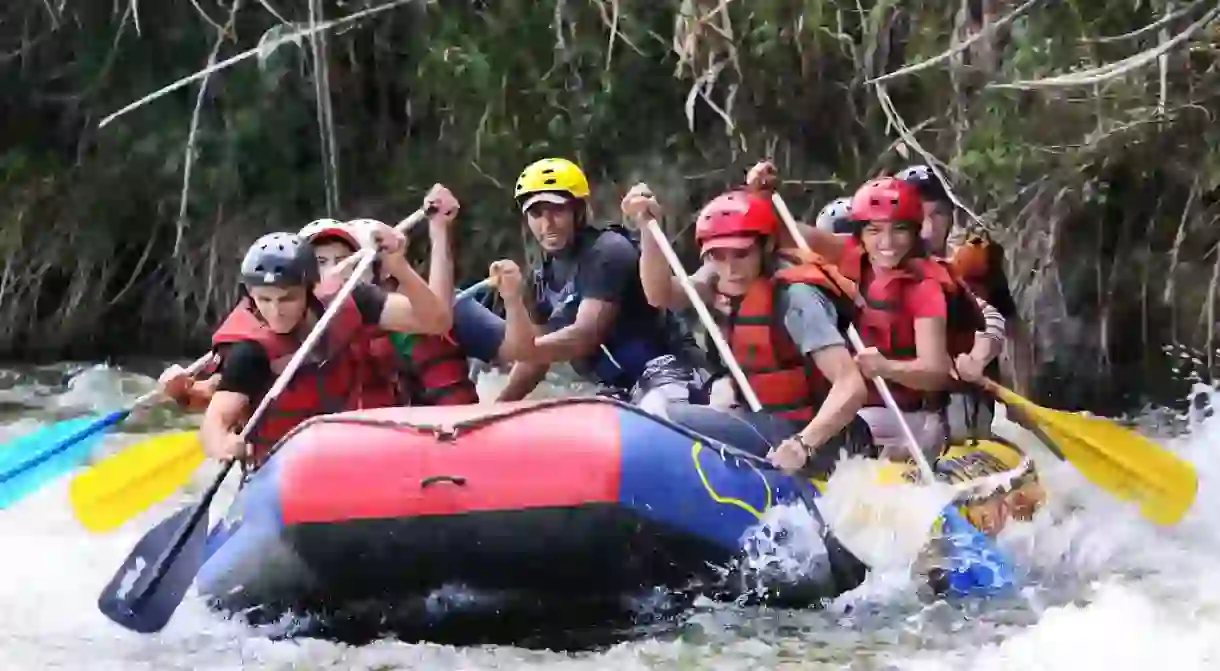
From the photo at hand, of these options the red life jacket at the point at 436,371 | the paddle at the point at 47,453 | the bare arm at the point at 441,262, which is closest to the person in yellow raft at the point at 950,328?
the bare arm at the point at 441,262

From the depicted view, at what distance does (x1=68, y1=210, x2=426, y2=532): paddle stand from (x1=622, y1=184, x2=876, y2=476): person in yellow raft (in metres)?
1.27

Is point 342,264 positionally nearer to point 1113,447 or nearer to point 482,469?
point 482,469

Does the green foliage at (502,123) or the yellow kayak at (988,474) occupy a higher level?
the green foliage at (502,123)

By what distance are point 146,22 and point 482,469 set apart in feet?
30.6

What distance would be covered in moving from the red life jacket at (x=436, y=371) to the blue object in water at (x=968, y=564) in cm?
169

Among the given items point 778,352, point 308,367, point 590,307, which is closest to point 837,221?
point 590,307

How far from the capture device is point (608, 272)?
645 centimetres

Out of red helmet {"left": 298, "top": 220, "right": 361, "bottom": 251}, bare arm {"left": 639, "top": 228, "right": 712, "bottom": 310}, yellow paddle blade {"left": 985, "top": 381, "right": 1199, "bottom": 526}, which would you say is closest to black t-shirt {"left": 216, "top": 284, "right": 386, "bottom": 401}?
red helmet {"left": 298, "top": 220, "right": 361, "bottom": 251}

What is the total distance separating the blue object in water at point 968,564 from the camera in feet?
18.9

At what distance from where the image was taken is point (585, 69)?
11648 millimetres

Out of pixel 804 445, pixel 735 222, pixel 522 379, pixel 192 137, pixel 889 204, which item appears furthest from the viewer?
pixel 192 137

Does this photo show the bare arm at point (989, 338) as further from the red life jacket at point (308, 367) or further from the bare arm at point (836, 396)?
the red life jacket at point (308, 367)

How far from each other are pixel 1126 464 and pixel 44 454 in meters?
3.89

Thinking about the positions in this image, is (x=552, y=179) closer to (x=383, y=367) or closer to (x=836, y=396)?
(x=383, y=367)
